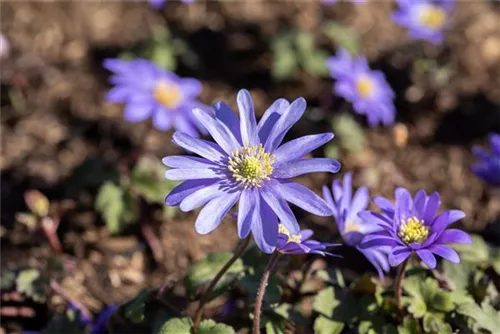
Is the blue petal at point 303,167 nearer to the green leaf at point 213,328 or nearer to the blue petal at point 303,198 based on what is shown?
the blue petal at point 303,198

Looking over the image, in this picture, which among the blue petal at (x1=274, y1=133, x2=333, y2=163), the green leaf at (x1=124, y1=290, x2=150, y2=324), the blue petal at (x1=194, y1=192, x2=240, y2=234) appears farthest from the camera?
the green leaf at (x1=124, y1=290, x2=150, y2=324)

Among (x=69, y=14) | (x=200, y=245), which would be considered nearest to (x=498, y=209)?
(x=200, y=245)

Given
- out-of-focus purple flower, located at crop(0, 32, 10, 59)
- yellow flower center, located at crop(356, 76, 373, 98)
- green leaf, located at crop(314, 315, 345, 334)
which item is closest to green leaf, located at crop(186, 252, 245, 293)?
green leaf, located at crop(314, 315, 345, 334)

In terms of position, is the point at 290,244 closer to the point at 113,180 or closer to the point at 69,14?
the point at 113,180

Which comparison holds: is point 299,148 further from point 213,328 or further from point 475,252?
point 475,252

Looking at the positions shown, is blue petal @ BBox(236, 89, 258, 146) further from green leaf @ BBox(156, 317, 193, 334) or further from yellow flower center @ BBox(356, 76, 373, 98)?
yellow flower center @ BBox(356, 76, 373, 98)

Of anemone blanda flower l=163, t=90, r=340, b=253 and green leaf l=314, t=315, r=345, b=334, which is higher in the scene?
anemone blanda flower l=163, t=90, r=340, b=253

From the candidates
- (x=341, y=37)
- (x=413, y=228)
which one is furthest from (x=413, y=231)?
(x=341, y=37)
